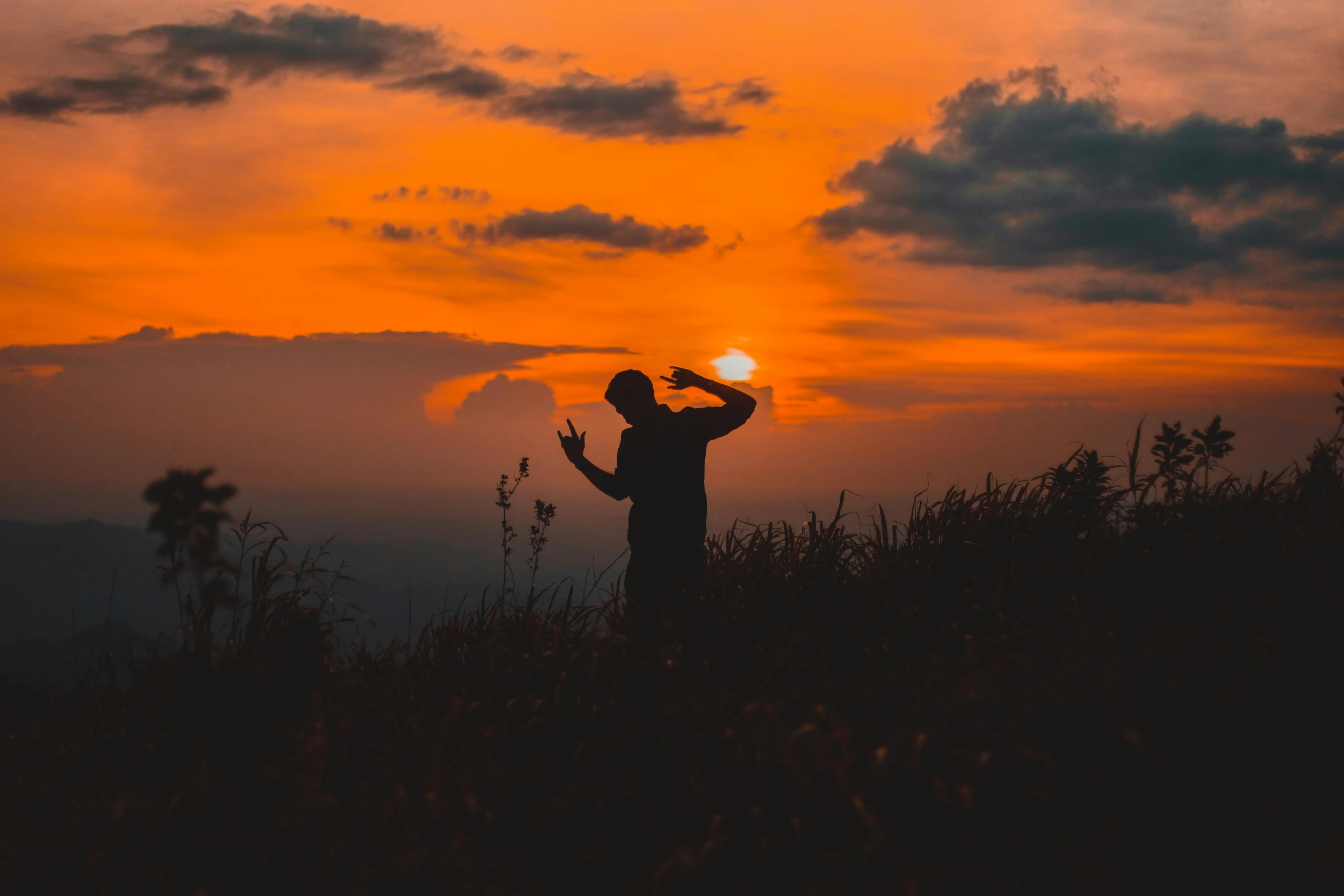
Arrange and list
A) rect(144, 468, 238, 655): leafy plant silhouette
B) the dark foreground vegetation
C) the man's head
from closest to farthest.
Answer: the dark foreground vegetation → rect(144, 468, 238, 655): leafy plant silhouette → the man's head

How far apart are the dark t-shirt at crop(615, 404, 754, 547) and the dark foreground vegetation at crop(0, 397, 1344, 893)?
2.21 ft

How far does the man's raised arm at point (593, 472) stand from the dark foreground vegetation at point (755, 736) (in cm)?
95

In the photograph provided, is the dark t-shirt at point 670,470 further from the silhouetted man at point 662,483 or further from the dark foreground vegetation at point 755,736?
the dark foreground vegetation at point 755,736

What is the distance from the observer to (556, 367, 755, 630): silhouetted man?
7004mm

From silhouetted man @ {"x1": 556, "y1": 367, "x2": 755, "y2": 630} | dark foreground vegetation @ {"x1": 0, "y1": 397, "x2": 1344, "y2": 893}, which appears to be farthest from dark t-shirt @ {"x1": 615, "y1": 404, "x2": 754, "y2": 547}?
dark foreground vegetation @ {"x1": 0, "y1": 397, "x2": 1344, "y2": 893}

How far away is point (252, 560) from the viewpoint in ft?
21.5

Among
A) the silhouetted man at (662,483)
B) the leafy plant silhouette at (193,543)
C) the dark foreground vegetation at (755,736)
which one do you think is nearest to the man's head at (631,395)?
the silhouetted man at (662,483)

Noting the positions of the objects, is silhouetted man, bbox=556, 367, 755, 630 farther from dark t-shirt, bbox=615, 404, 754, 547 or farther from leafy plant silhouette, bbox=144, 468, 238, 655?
leafy plant silhouette, bbox=144, 468, 238, 655

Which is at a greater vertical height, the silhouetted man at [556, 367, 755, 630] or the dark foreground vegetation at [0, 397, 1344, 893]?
the silhouetted man at [556, 367, 755, 630]

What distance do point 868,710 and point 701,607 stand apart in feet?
7.47

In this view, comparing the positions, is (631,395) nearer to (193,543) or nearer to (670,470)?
(670,470)

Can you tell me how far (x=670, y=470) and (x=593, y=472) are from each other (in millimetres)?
593

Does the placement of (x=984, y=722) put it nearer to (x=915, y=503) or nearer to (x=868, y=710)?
(x=868, y=710)

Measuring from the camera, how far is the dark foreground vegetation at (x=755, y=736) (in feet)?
13.5
